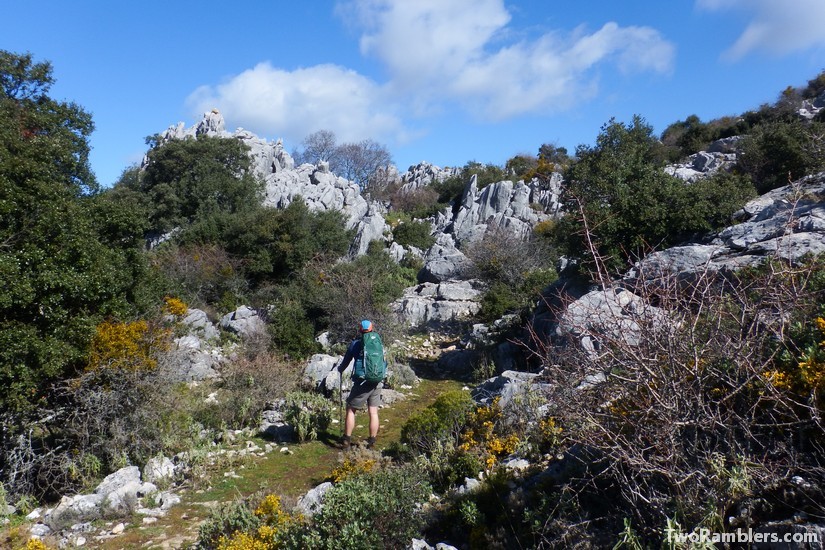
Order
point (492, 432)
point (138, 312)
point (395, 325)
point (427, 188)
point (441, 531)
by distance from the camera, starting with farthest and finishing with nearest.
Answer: point (427, 188) → point (395, 325) → point (138, 312) → point (492, 432) → point (441, 531)

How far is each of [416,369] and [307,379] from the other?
341 cm

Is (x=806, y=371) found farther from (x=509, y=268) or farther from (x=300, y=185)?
(x=300, y=185)

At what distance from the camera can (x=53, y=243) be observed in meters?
7.11

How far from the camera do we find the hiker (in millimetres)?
7531

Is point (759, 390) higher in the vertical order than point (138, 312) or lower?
lower

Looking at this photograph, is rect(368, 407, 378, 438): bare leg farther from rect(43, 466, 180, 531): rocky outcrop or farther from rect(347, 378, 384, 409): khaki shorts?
rect(43, 466, 180, 531): rocky outcrop

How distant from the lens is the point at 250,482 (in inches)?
272

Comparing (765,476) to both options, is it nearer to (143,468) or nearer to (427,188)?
(143,468)

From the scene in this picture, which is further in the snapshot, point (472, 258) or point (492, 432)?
point (472, 258)

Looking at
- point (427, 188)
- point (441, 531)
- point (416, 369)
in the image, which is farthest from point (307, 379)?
point (427, 188)

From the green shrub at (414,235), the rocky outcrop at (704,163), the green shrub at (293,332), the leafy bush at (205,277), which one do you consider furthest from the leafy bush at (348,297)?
the rocky outcrop at (704,163)

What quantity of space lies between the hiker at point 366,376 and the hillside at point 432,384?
481 mm

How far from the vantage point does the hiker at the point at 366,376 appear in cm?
753

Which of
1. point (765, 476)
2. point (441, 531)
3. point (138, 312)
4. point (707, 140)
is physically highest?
point (707, 140)
